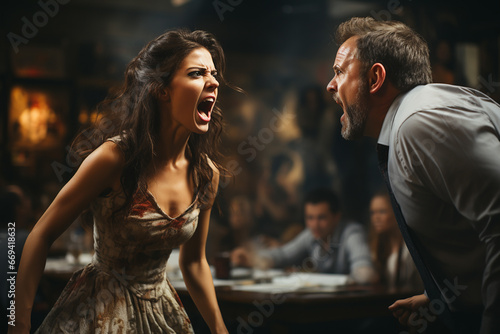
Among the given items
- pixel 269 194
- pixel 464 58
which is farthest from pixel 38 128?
pixel 464 58

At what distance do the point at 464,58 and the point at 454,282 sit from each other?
426 centimetres

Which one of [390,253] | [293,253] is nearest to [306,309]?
[390,253]

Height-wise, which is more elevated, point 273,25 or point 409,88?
point 409,88

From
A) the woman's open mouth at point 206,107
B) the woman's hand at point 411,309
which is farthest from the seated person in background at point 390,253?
the woman's open mouth at point 206,107

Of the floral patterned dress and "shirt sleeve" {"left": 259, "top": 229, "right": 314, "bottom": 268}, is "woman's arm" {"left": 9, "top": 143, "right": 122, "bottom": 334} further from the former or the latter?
"shirt sleeve" {"left": 259, "top": 229, "right": 314, "bottom": 268}

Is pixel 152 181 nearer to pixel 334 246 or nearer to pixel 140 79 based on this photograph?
pixel 140 79

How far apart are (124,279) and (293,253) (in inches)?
127

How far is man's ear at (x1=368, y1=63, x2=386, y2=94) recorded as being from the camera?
69.5 inches

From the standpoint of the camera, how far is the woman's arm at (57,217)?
1.51 meters

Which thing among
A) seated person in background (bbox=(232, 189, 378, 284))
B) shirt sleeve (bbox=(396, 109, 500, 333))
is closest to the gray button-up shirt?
shirt sleeve (bbox=(396, 109, 500, 333))

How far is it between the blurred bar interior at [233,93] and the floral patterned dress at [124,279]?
12.1 ft

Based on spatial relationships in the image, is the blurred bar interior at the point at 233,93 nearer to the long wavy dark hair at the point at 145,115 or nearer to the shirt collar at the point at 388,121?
the long wavy dark hair at the point at 145,115

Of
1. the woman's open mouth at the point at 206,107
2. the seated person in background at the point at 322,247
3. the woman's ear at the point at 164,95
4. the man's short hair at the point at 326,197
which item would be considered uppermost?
the woman's ear at the point at 164,95

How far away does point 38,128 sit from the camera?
6.92 meters
